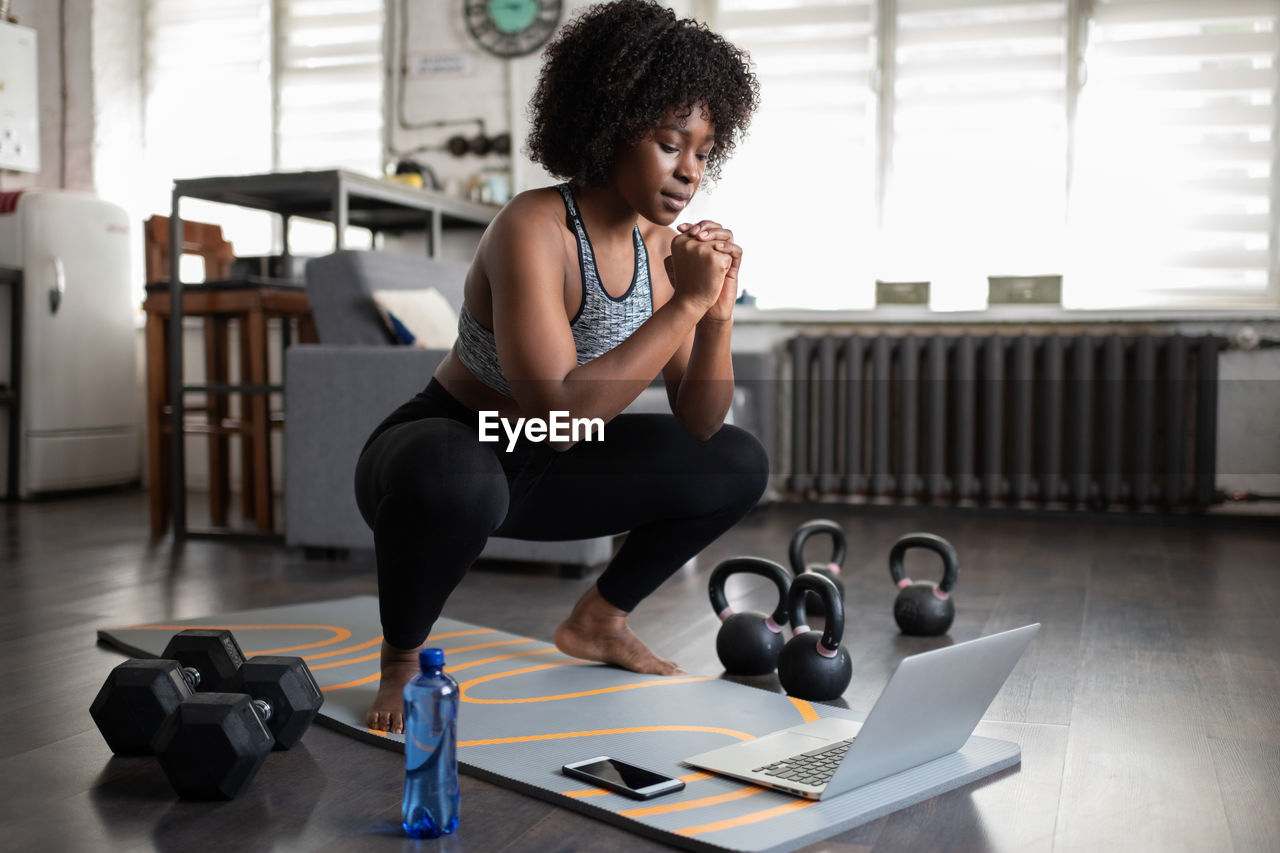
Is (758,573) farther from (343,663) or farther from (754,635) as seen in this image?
(343,663)

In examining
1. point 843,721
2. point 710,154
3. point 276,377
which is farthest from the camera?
point 276,377

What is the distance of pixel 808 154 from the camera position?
14.9 ft

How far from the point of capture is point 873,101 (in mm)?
4461

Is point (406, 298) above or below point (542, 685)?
above

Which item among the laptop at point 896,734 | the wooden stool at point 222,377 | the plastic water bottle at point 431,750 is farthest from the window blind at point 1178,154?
the plastic water bottle at point 431,750

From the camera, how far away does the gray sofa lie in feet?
9.31

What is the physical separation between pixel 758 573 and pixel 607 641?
0.93ft

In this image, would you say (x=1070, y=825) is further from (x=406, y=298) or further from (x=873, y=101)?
(x=873, y=101)

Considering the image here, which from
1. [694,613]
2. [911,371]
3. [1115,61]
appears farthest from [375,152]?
[694,613]

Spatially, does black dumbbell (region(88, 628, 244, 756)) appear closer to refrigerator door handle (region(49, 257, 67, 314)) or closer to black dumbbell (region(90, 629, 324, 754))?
black dumbbell (region(90, 629, 324, 754))

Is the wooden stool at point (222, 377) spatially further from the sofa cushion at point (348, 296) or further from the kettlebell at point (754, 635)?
the kettlebell at point (754, 635)

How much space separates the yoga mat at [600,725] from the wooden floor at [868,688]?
0.03 meters

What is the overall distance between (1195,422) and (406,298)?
2.67 m

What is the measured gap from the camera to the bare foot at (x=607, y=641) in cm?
183
